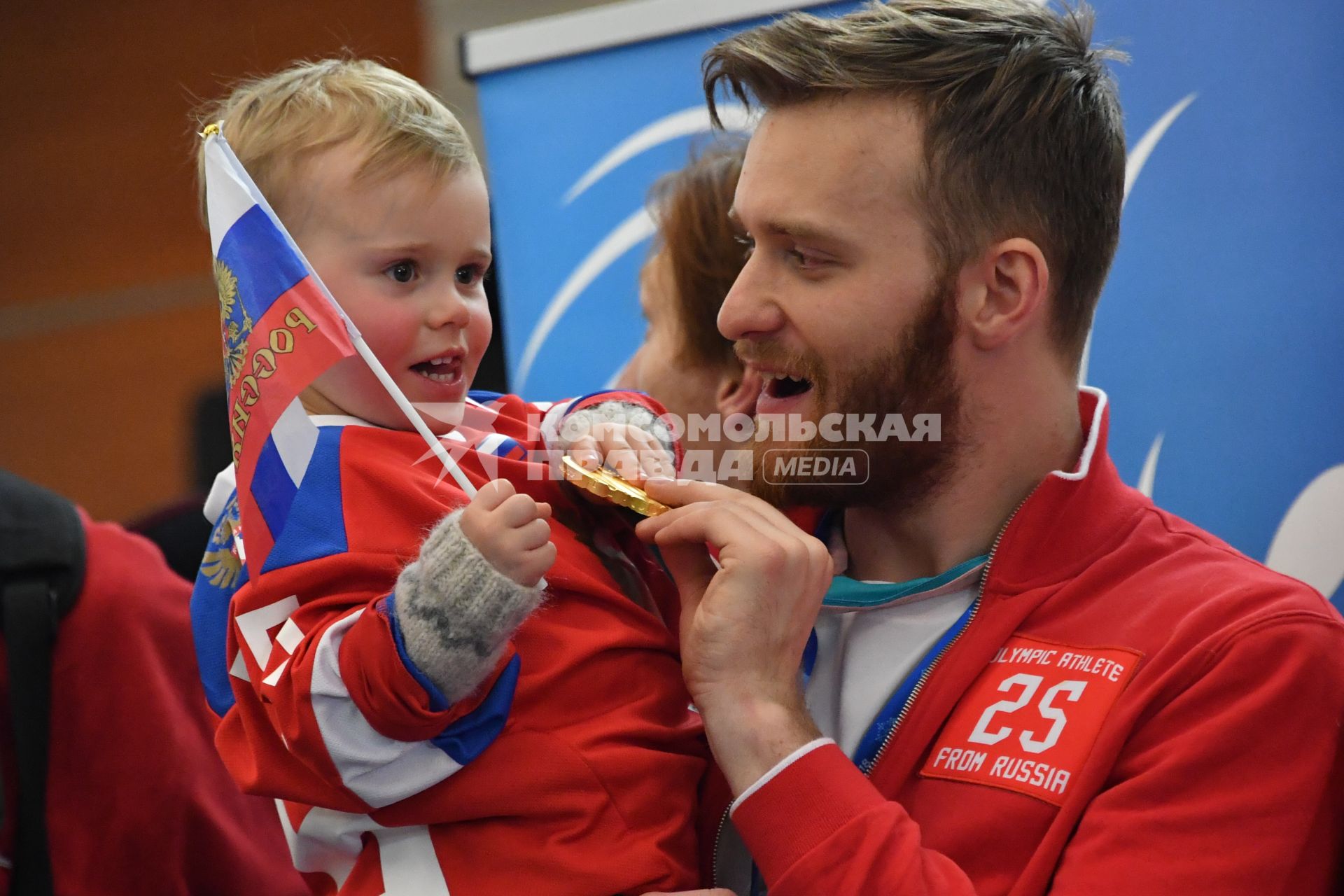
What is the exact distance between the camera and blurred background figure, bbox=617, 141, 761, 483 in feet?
6.98

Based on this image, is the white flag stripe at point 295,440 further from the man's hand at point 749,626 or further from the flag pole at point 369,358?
the man's hand at point 749,626

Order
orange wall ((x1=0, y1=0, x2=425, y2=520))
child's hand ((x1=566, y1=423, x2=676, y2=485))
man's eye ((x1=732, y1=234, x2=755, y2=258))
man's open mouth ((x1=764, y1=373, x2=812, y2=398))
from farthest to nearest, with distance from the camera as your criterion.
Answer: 1. orange wall ((x1=0, y1=0, x2=425, y2=520))
2. man's eye ((x1=732, y1=234, x2=755, y2=258))
3. man's open mouth ((x1=764, y1=373, x2=812, y2=398))
4. child's hand ((x1=566, y1=423, x2=676, y2=485))

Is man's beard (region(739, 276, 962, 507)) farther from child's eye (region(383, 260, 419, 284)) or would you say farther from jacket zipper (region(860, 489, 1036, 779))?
child's eye (region(383, 260, 419, 284))

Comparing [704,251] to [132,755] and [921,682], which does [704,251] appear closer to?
[921,682]

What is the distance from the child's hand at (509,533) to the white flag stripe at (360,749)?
0.50ft

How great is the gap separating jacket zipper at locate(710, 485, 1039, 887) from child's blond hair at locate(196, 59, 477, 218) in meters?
0.78

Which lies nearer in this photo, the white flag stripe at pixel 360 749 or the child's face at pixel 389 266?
the white flag stripe at pixel 360 749

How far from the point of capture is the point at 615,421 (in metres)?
1.70

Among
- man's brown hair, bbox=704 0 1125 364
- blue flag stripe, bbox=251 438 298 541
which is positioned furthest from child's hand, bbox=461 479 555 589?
man's brown hair, bbox=704 0 1125 364

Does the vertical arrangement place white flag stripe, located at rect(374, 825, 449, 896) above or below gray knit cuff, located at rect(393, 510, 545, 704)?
below

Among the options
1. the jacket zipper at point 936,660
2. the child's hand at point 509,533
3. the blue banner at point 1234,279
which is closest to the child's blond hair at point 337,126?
the child's hand at point 509,533

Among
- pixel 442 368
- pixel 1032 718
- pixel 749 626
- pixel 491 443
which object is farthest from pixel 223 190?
pixel 1032 718

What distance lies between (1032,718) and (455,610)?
0.62m

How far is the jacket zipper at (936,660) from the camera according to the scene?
1473 millimetres
